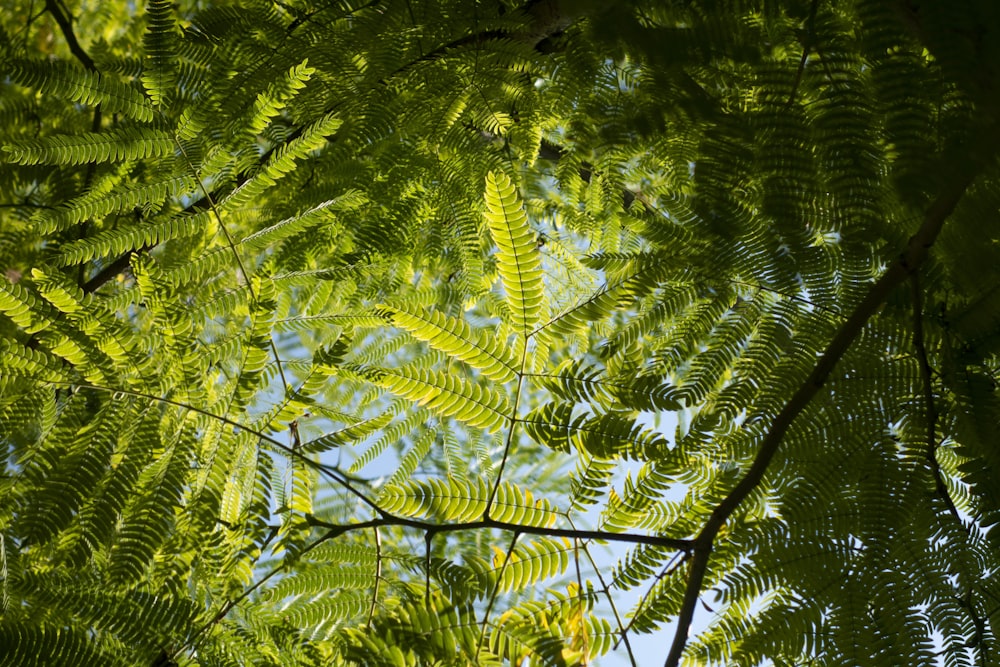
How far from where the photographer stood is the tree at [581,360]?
1180 mm

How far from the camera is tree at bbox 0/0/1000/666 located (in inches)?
46.4

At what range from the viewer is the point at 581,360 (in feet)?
4.59

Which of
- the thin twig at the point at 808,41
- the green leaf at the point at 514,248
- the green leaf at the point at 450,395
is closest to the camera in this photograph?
the thin twig at the point at 808,41

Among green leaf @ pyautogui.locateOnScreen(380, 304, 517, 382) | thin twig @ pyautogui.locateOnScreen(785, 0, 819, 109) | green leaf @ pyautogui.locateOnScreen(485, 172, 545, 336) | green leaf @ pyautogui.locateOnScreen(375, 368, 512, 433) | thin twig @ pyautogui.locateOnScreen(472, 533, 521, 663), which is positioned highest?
thin twig @ pyautogui.locateOnScreen(785, 0, 819, 109)

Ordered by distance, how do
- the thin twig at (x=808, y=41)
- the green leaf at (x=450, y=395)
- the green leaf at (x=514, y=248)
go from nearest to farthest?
the thin twig at (x=808, y=41)
the green leaf at (x=514, y=248)
the green leaf at (x=450, y=395)

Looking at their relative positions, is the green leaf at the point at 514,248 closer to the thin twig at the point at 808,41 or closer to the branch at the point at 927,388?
the thin twig at the point at 808,41

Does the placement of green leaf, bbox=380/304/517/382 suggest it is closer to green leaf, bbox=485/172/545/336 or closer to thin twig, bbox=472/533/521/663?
green leaf, bbox=485/172/545/336

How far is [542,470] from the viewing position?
3.46m

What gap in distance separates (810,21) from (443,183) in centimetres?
139

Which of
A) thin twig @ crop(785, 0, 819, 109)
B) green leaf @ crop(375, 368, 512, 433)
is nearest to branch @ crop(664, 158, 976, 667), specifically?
thin twig @ crop(785, 0, 819, 109)

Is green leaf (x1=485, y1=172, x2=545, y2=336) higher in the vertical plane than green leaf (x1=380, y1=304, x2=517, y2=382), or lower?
higher

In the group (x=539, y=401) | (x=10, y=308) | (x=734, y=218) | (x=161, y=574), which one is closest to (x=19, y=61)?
(x=10, y=308)

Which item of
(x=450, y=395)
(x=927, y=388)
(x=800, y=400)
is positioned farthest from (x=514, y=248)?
(x=927, y=388)

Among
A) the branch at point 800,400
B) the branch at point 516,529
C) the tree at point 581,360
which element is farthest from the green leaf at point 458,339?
the branch at point 800,400
